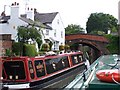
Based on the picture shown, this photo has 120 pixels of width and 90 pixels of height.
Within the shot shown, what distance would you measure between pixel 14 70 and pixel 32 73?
38 centimetres

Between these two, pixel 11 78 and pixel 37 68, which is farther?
pixel 37 68

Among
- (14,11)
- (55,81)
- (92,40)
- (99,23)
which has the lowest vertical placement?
(55,81)

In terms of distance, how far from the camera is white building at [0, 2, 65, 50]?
1350 centimetres

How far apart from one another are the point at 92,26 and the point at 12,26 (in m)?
16.9

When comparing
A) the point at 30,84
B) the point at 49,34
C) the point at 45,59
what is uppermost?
the point at 49,34

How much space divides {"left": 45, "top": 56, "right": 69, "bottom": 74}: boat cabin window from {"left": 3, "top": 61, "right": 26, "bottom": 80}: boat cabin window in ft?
3.03

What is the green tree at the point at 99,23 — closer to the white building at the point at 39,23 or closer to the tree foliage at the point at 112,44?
the white building at the point at 39,23

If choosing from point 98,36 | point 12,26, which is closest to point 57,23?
point 98,36

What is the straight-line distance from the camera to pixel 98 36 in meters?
17.8

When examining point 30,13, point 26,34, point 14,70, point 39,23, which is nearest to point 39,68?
point 14,70

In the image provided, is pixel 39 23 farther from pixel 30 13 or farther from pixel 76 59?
pixel 76 59

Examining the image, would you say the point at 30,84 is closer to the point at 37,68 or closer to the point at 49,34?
the point at 37,68

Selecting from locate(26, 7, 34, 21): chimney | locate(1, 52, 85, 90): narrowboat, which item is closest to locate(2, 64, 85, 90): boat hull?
locate(1, 52, 85, 90): narrowboat

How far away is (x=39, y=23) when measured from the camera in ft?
49.3
